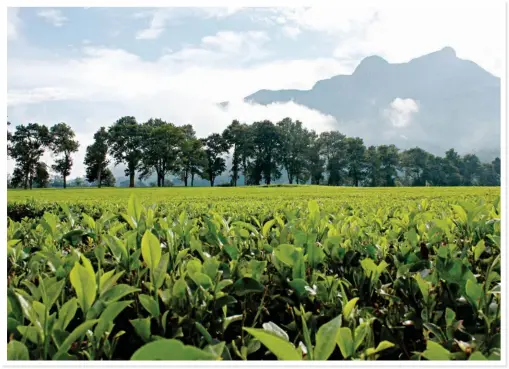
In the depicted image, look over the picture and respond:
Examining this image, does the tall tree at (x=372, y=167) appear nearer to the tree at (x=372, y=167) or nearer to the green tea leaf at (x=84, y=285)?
the tree at (x=372, y=167)

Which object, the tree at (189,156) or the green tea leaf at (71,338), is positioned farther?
the tree at (189,156)

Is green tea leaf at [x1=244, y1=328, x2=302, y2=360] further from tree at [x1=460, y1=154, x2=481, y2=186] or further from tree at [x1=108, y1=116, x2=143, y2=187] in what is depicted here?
tree at [x1=460, y1=154, x2=481, y2=186]

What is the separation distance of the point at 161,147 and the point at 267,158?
18.6 metres

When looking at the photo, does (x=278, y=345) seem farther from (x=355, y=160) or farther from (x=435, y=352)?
(x=355, y=160)

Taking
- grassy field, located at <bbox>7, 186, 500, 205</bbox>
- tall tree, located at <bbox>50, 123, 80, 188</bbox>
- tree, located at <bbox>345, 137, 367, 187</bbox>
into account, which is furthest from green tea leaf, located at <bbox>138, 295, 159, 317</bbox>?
tree, located at <bbox>345, 137, 367, 187</bbox>

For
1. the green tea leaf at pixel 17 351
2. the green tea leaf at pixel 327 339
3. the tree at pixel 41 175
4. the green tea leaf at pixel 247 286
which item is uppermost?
the tree at pixel 41 175

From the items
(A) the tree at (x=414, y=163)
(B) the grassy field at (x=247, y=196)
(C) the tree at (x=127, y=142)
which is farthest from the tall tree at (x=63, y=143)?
(A) the tree at (x=414, y=163)

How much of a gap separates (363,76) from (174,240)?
378 ft

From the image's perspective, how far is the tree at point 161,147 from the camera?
57.3 meters

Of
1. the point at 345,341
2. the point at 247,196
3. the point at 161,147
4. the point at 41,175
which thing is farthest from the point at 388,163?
the point at 345,341

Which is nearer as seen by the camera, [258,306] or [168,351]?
[168,351]

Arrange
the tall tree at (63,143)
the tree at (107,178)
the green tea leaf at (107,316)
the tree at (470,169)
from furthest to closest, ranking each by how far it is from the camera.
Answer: the tree at (107,178)
the tree at (470,169)
the tall tree at (63,143)
the green tea leaf at (107,316)

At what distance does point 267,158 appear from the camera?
6831cm
